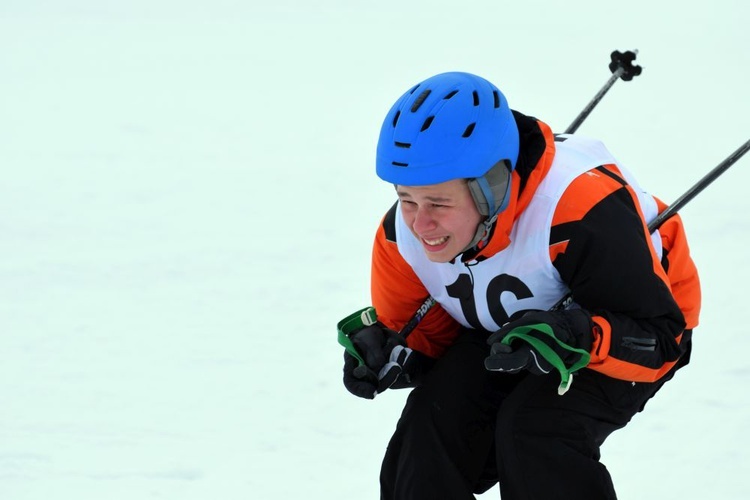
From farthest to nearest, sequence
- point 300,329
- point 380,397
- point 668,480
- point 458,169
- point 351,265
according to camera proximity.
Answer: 1. point 351,265
2. point 300,329
3. point 380,397
4. point 668,480
5. point 458,169

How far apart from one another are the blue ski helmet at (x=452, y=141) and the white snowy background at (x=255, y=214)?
1.71 metres

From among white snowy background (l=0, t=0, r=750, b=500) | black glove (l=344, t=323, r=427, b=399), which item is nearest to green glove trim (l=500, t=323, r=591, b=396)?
black glove (l=344, t=323, r=427, b=399)

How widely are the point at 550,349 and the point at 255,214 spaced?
13.4ft

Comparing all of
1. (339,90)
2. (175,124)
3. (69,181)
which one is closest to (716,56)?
(339,90)

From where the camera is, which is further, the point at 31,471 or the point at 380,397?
the point at 380,397

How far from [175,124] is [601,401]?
18.1ft

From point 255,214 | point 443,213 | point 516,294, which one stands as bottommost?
point 255,214

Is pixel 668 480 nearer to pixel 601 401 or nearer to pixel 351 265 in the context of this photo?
pixel 601 401

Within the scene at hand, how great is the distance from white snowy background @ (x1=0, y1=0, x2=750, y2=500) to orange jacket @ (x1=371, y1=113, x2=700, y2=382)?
1423 mm

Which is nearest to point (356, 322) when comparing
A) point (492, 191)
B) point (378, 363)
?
point (378, 363)

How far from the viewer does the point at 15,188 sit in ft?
23.3

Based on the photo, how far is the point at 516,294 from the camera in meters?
3.14

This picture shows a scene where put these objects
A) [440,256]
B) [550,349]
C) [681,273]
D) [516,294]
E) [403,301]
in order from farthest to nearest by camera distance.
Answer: [403,301]
[681,273]
[516,294]
[440,256]
[550,349]

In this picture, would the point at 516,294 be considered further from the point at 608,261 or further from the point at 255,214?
the point at 255,214
